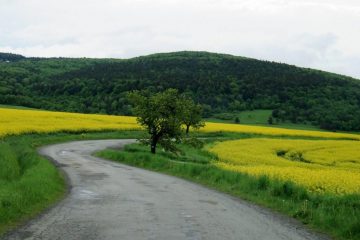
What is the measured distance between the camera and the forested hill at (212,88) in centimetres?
12675

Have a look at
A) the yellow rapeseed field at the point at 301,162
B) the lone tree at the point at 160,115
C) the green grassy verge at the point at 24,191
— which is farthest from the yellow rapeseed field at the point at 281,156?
the green grassy verge at the point at 24,191

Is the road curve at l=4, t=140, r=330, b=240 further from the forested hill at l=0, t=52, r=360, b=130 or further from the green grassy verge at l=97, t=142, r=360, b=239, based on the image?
the forested hill at l=0, t=52, r=360, b=130

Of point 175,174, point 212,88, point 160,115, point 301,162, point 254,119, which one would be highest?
point 212,88

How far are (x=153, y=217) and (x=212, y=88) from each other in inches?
5334

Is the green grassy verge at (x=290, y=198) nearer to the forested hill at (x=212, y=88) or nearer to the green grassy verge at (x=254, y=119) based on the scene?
the green grassy verge at (x=254, y=119)

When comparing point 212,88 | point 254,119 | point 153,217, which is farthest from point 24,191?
point 212,88

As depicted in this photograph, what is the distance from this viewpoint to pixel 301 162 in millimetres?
41531

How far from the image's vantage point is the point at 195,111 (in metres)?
65.9

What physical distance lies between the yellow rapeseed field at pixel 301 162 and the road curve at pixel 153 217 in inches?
285

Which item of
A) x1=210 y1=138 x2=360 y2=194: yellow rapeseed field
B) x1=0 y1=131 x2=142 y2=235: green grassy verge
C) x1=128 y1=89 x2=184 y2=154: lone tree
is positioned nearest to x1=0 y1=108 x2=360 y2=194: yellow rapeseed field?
x1=210 y1=138 x2=360 y2=194: yellow rapeseed field

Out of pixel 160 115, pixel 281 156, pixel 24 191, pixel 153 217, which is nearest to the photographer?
pixel 153 217

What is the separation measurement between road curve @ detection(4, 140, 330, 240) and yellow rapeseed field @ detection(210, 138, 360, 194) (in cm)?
725

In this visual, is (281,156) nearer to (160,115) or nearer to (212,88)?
(160,115)

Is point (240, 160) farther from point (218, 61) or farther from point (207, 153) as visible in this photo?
point (218, 61)
